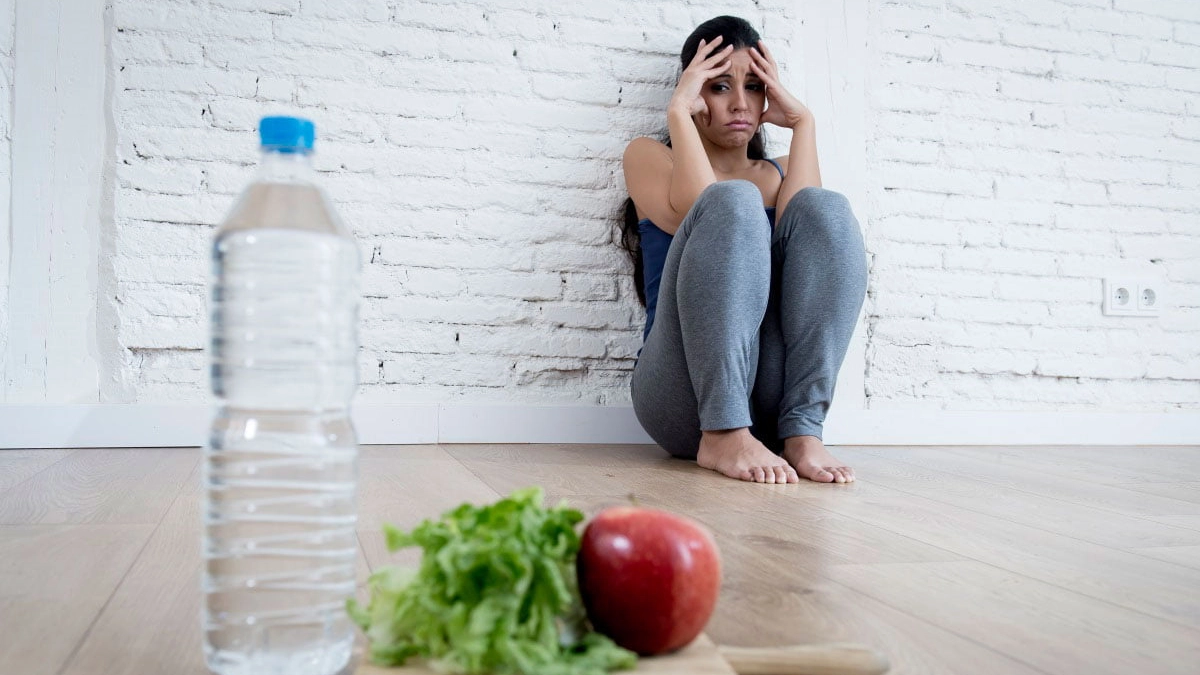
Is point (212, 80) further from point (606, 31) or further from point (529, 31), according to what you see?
point (606, 31)

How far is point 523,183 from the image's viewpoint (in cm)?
236

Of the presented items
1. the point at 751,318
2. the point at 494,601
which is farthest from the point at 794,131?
the point at 494,601

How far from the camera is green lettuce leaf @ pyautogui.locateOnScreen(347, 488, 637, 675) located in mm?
574

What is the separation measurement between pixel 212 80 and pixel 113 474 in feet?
3.12

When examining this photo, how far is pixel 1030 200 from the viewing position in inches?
108

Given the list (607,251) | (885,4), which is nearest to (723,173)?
(607,251)

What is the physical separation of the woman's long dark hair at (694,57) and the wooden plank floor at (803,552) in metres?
0.55

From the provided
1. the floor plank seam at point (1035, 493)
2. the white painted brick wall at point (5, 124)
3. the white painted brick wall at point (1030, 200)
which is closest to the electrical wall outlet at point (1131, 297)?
the white painted brick wall at point (1030, 200)

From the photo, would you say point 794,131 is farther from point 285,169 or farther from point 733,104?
point 285,169

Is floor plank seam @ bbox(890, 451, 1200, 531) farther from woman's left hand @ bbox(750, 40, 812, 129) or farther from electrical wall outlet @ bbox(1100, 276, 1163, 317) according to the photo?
electrical wall outlet @ bbox(1100, 276, 1163, 317)

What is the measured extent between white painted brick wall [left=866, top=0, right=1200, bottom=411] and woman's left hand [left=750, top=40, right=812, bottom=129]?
16.4 inches

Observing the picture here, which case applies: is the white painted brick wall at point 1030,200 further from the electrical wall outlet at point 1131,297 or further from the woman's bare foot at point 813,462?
the woman's bare foot at point 813,462

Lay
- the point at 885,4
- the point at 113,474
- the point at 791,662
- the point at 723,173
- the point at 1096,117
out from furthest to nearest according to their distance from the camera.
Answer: the point at 1096,117
the point at 885,4
the point at 723,173
the point at 113,474
the point at 791,662

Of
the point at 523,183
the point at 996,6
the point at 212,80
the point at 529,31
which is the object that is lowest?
the point at 523,183
